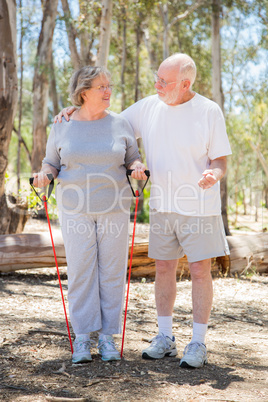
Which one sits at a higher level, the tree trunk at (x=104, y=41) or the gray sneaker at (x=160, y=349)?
the tree trunk at (x=104, y=41)

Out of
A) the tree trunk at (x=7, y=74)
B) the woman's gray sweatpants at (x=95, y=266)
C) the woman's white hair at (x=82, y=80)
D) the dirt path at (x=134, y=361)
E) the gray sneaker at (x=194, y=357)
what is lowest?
the dirt path at (x=134, y=361)

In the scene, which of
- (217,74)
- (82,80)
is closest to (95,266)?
(82,80)

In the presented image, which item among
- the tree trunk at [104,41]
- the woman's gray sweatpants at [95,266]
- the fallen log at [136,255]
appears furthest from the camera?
the tree trunk at [104,41]

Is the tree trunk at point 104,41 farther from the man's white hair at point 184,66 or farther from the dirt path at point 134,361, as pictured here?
the man's white hair at point 184,66

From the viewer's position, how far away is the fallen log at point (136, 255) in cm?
546

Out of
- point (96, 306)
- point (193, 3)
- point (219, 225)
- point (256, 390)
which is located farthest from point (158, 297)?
point (193, 3)

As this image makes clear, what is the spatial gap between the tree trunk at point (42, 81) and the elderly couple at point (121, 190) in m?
9.65

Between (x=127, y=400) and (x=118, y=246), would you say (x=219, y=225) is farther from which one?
(x=127, y=400)

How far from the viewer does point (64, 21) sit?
12.3m

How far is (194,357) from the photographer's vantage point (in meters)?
2.92

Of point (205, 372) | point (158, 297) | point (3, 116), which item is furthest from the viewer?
point (3, 116)

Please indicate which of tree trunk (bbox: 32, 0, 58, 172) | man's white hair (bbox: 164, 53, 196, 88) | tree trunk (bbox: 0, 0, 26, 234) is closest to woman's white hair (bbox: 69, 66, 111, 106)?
man's white hair (bbox: 164, 53, 196, 88)

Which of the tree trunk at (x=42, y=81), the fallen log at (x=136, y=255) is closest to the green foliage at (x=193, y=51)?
the tree trunk at (x=42, y=81)

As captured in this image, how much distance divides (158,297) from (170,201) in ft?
2.17
